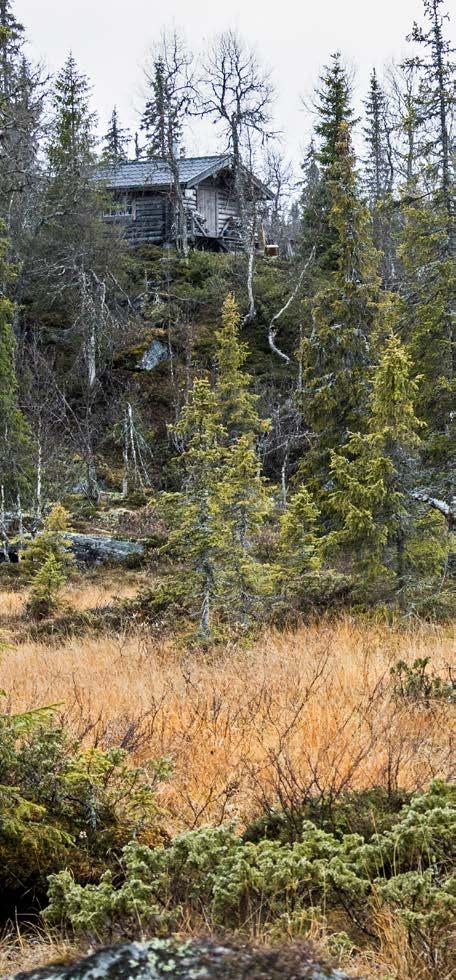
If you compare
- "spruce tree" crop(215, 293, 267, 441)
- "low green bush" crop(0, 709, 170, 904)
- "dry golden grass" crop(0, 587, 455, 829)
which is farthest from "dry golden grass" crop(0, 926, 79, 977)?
"spruce tree" crop(215, 293, 267, 441)

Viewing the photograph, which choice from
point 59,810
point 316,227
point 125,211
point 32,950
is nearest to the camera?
point 32,950

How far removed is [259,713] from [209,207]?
38.1 m

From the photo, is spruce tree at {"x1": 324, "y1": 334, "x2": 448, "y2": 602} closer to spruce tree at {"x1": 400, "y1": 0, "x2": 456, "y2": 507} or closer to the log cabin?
spruce tree at {"x1": 400, "y1": 0, "x2": 456, "y2": 507}

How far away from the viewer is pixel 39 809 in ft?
9.02

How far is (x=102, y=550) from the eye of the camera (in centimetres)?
1962

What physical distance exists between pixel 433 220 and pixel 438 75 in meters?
3.82

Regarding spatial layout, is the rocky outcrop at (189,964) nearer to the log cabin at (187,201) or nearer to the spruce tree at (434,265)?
the spruce tree at (434,265)

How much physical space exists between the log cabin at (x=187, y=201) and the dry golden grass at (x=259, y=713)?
3269cm

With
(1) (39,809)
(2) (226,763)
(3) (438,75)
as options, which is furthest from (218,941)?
(3) (438,75)

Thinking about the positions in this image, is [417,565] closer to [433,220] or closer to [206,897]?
[206,897]

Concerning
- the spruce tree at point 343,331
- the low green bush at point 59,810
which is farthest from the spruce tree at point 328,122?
the low green bush at point 59,810

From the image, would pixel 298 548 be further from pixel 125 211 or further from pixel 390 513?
pixel 125 211

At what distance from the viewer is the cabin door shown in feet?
125

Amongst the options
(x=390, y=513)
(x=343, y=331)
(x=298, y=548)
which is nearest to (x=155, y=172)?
(x=343, y=331)
